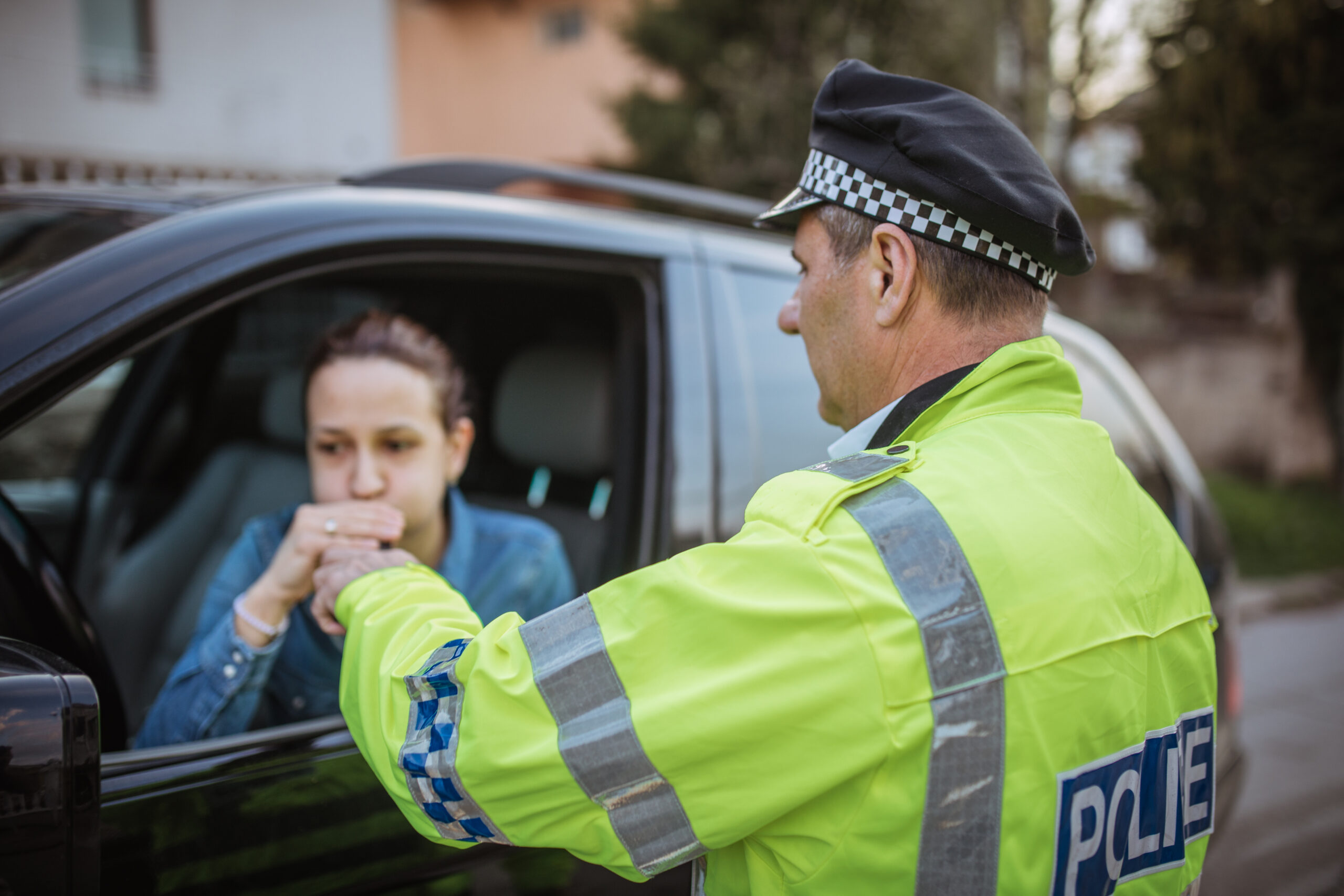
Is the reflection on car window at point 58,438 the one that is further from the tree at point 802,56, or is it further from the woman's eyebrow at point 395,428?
the tree at point 802,56

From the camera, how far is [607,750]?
0.94m

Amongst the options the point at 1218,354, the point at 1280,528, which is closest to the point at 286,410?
the point at 1280,528

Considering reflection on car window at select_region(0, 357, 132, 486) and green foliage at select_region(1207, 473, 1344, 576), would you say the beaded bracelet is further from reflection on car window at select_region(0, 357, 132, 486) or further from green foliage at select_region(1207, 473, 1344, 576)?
green foliage at select_region(1207, 473, 1344, 576)

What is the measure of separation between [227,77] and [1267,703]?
35.9 feet

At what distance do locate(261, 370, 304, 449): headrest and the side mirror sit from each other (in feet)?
5.72

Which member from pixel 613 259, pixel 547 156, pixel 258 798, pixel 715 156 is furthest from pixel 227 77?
pixel 258 798

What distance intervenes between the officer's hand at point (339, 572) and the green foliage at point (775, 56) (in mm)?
7909

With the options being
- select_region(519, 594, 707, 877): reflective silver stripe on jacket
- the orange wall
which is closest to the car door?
select_region(519, 594, 707, 877): reflective silver stripe on jacket

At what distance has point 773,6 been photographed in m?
8.98

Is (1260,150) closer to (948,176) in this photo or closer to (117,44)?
(948,176)

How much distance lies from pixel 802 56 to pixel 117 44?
6.91 m

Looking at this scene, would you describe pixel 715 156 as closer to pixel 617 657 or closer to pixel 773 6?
pixel 773 6

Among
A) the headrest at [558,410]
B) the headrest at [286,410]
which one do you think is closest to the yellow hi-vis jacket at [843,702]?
the headrest at [558,410]

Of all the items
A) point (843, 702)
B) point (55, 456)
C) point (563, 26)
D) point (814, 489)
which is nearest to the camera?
point (843, 702)
